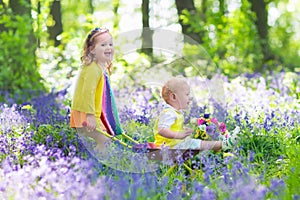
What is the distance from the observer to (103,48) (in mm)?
4855

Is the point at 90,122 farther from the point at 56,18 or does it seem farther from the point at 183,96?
the point at 56,18

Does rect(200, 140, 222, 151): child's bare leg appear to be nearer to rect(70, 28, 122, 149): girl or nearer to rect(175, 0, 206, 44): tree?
rect(70, 28, 122, 149): girl

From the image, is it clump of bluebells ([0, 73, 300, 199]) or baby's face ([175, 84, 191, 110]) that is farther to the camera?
baby's face ([175, 84, 191, 110])

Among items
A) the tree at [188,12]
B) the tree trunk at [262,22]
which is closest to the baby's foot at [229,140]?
the tree at [188,12]

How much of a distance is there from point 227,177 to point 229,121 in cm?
205

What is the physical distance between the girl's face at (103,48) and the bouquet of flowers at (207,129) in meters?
0.84

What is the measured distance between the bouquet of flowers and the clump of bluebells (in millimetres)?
144

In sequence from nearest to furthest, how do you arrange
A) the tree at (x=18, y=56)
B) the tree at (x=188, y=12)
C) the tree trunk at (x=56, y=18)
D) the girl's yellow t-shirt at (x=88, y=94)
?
the girl's yellow t-shirt at (x=88, y=94) < the tree at (x=18, y=56) < the tree at (x=188, y=12) < the tree trunk at (x=56, y=18)

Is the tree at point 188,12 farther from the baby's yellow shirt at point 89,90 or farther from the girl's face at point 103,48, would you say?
the baby's yellow shirt at point 89,90

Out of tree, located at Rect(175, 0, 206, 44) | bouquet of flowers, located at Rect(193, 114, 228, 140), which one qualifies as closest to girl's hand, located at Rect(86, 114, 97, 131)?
bouquet of flowers, located at Rect(193, 114, 228, 140)

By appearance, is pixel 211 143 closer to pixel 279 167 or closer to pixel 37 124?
pixel 279 167

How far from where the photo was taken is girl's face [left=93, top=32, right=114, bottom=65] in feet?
15.9

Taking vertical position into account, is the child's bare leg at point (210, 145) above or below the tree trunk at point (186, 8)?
below

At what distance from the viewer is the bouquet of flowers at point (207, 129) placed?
480 centimetres
